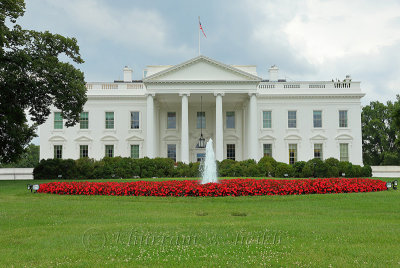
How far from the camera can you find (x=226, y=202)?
41.9 ft

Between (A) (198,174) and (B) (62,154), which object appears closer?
(A) (198,174)

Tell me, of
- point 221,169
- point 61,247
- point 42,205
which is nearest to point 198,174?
point 221,169

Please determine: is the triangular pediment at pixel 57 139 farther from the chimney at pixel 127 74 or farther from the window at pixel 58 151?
the chimney at pixel 127 74

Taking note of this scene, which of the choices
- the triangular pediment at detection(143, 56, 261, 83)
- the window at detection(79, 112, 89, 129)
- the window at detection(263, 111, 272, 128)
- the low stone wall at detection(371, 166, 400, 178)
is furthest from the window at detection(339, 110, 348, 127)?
the window at detection(79, 112, 89, 129)

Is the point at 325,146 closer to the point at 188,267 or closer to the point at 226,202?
the point at 226,202

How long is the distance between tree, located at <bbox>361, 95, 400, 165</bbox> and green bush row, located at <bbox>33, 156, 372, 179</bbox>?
29.3 meters

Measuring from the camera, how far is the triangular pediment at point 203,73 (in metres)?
33.8

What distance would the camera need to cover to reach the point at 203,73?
112 feet

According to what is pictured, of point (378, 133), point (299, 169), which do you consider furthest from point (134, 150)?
point (378, 133)

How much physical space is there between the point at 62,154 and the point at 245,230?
33861 millimetres

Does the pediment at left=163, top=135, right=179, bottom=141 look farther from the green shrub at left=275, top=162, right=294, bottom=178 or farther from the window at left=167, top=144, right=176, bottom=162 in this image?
the green shrub at left=275, top=162, right=294, bottom=178

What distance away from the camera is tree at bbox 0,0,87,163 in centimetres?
2059

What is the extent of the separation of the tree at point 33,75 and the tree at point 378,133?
4483 cm

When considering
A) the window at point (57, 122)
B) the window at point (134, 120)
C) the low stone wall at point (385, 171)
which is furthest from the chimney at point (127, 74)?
the low stone wall at point (385, 171)
